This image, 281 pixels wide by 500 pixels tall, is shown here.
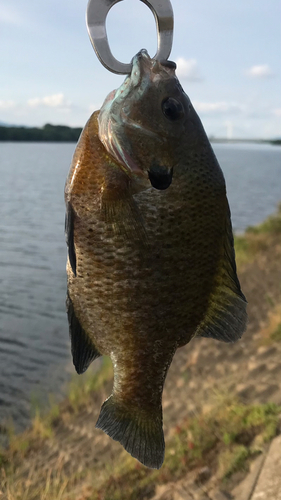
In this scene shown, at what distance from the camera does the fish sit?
1676 millimetres

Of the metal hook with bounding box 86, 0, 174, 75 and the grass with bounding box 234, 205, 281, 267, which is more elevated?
the metal hook with bounding box 86, 0, 174, 75

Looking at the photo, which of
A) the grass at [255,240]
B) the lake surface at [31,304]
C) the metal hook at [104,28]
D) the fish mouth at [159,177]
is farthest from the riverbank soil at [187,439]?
the grass at [255,240]

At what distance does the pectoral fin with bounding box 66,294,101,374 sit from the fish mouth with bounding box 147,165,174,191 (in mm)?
605

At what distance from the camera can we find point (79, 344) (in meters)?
1.88

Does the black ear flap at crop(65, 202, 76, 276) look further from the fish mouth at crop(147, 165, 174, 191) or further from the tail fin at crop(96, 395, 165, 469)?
the tail fin at crop(96, 395, 165, 469)

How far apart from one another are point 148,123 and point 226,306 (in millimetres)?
798

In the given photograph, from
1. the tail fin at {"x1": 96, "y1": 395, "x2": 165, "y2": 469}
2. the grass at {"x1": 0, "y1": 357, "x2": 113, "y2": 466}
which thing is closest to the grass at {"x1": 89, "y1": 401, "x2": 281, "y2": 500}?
the grass at {"x1": 0, "y1": 357, "x2": 113, "y2": 466}

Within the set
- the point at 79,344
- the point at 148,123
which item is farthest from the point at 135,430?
the point at 148,123

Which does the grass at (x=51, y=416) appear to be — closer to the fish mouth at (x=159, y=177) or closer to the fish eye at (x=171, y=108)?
the fish mouth at (x=159, y=177)

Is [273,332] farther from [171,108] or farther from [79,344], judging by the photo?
[171,108]

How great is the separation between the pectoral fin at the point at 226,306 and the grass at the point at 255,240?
41.8ft

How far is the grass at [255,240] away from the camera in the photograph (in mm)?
15156

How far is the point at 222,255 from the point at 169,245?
0.25 m

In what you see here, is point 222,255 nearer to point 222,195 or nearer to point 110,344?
point 222,195
